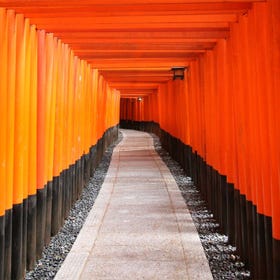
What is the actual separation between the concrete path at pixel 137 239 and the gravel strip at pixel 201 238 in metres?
0.11

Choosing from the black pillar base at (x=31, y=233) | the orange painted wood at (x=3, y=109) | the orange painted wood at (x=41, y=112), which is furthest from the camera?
the orange painted wood at (x=41, y=112)

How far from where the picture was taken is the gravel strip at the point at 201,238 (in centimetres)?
468

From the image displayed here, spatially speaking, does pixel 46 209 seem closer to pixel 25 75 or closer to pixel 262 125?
pixel 25 75

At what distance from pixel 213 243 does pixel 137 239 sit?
103 cm

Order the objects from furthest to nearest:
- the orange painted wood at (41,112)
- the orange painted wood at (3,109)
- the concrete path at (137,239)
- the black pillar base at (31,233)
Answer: the orange painted wood at (41,112) < the black pillar base at (31,233) < the concrete path at (137,239) < the orange painted wood at (3,109)

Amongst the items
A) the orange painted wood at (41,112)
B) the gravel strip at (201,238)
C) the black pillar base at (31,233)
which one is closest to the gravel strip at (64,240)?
the gravel strip at (201,238)

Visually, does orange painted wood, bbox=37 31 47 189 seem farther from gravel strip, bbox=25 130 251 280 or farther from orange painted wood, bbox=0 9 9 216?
orange painted wood, bbox=0 9 9 216

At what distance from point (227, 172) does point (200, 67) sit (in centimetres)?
313

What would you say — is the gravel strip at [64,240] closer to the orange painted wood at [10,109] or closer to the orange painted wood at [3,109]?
the orange painted wood at [10,109]

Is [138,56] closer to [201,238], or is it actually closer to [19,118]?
[201,238]

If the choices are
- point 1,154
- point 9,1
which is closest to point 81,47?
point 9,1

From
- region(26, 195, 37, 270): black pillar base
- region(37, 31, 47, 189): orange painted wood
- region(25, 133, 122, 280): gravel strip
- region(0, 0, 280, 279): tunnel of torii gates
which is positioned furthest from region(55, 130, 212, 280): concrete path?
region(37, 31, 47, 189): orange painted wood

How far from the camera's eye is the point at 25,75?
4.54 m

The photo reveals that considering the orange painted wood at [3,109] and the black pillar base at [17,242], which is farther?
the black pillar base at [17,242]
